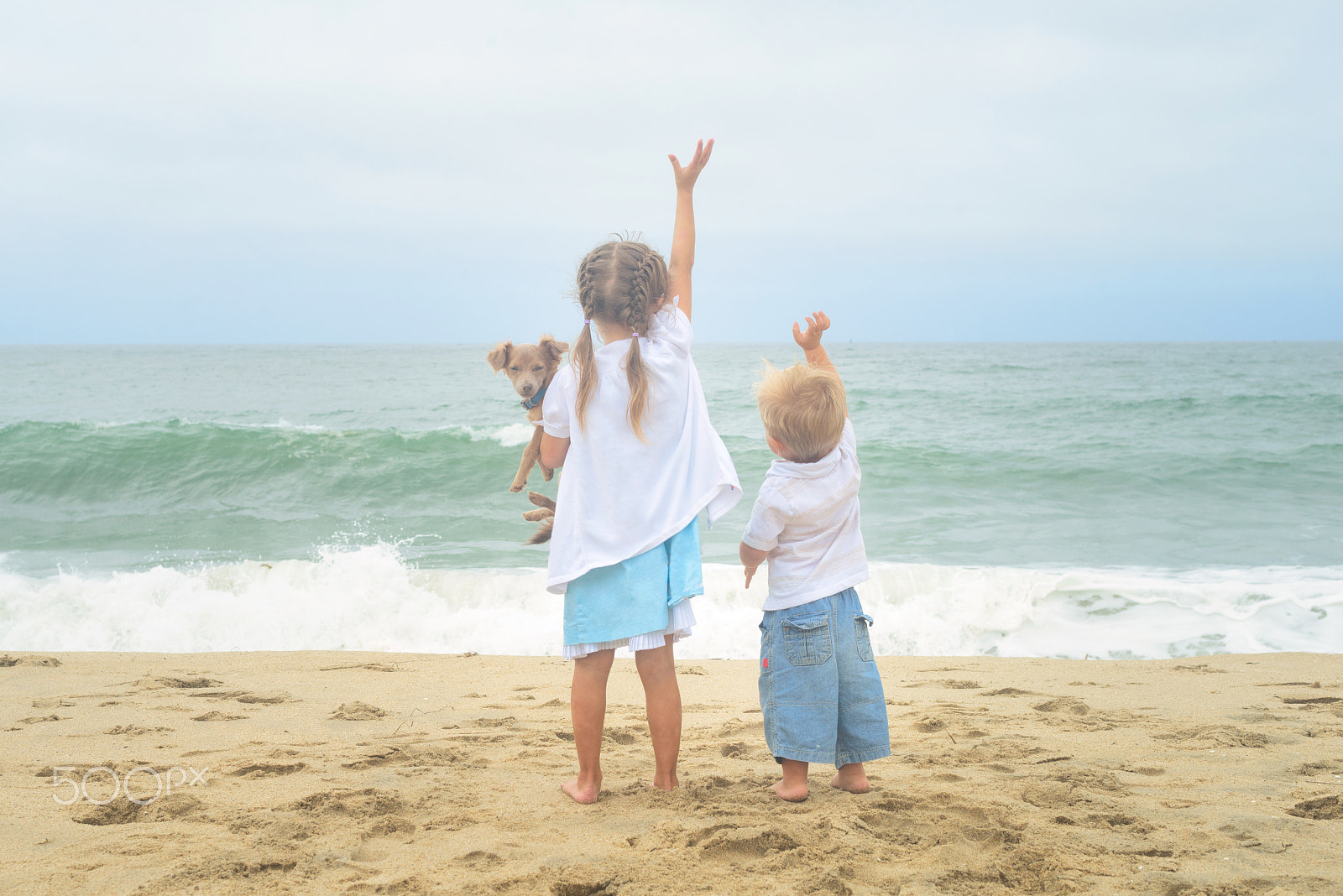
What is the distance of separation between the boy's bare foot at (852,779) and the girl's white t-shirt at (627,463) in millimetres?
974

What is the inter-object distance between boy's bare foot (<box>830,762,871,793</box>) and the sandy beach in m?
0.05

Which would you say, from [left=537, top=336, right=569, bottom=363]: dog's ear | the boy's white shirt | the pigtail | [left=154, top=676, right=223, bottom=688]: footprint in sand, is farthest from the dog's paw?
[left=154, top=676, right=223, bottom=688]: footprint in sand

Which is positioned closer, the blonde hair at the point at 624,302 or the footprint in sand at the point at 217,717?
the blonde hair at the point at 624,302

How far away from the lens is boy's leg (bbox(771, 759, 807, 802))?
2.59 meters

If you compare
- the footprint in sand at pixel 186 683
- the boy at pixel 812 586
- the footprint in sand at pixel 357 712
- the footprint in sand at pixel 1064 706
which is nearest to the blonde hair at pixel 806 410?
the boy at pixel 812 586

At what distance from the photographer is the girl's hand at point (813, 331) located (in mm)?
2754

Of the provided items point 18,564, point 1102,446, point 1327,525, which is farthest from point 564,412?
point 1102,446

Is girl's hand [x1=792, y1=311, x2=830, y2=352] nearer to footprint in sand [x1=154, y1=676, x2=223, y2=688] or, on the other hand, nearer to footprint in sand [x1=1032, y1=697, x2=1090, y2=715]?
footprint in sand [x1=1032, y1=697, x2=1090, y2=715]

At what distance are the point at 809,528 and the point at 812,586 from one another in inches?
7.2

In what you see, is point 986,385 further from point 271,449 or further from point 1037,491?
point 271,449

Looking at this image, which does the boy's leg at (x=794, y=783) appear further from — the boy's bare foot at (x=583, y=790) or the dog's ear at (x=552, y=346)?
the dog's ear at (x=552, y=346)

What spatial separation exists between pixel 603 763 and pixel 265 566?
5549 millimetres

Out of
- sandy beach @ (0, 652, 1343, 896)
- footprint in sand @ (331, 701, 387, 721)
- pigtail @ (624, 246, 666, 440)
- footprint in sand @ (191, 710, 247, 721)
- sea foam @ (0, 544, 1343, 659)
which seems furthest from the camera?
sea foam @ (0, 544, 1343, 659)

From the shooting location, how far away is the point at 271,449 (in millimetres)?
14078
